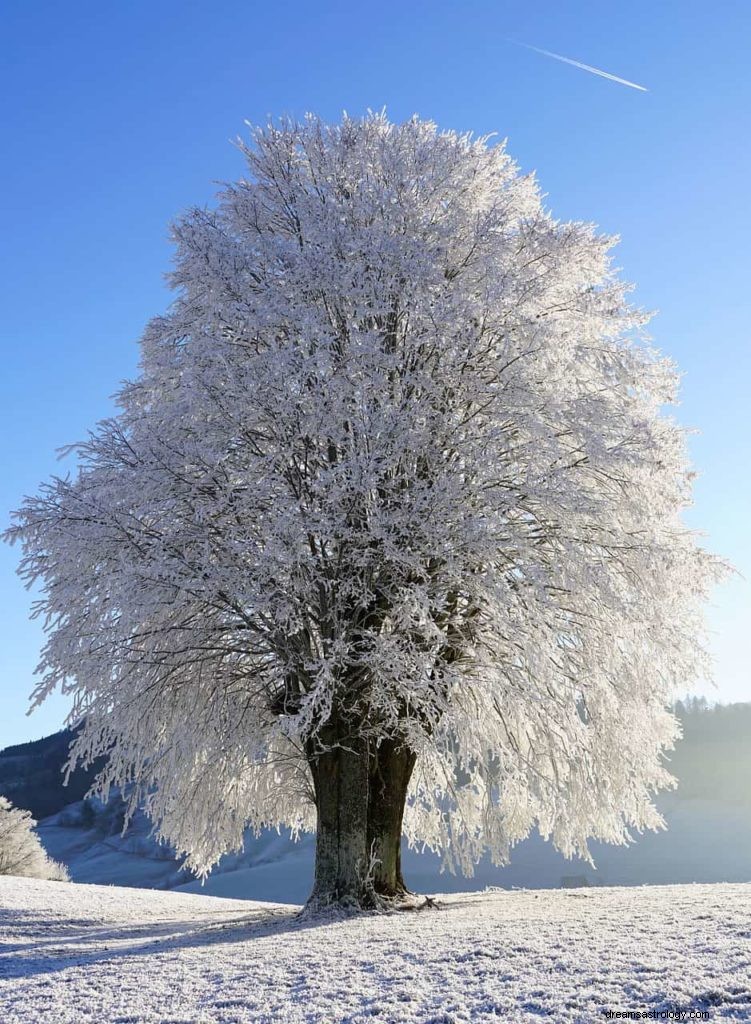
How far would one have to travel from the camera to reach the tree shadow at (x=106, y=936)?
30.5ft

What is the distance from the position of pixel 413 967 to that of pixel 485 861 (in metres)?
71.9

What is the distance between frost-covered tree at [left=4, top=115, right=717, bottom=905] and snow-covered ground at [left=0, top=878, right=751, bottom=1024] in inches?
83.5

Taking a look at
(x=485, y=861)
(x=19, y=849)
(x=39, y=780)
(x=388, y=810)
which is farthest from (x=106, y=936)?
(x=39, y=780)

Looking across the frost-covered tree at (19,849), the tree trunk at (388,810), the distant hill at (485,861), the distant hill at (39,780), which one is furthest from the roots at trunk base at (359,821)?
the distant hill at (39,780)

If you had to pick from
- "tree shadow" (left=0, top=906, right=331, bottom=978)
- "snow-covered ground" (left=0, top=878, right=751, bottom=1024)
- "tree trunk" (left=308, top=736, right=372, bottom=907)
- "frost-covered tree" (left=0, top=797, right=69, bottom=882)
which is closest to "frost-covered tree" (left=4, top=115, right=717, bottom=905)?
"tree trunk" (left=308, top=736, right=372, bottom=907)

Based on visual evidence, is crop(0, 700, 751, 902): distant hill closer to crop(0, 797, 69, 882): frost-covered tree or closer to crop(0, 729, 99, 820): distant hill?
crop(0, 729, 99, 820): distant hill

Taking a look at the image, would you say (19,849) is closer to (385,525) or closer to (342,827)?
(342,827)

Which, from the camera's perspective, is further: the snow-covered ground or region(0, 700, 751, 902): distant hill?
region(0, 700, 751, 902): distant hill

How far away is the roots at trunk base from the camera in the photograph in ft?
38.1

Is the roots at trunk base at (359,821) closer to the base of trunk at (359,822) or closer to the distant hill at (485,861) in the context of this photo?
the base of trunk at (359,822)

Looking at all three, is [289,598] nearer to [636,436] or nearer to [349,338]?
[349,338]

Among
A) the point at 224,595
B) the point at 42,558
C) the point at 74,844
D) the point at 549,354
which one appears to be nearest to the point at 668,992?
the point at 224,595

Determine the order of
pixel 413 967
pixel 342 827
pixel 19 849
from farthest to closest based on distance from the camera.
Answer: pixel 19 849 → pixel 342 827 → pixel 413 967

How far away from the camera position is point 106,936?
1164 cm
